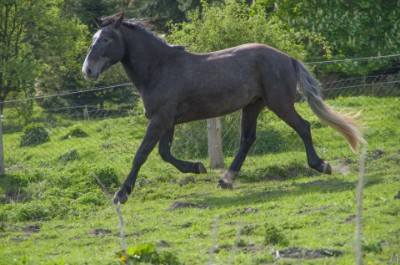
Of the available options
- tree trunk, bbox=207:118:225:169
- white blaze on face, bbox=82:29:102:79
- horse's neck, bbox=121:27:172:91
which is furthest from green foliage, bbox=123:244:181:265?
tree trunk, bbox=207:118:225:169

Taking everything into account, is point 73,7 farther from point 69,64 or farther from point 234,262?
point 234,262

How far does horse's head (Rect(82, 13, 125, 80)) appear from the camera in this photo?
10.9 metres

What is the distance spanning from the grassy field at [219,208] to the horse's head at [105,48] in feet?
6.42

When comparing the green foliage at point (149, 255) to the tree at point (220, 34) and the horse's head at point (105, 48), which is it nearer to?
the horse's head at point (105, 48)

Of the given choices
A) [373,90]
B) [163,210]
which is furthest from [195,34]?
[373,90]

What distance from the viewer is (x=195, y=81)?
37.0 ft

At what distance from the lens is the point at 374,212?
8.38 m

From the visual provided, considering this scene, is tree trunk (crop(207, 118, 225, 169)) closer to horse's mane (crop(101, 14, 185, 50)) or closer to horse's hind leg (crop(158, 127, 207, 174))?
horse's hind leg (crop(158, 127, 207, 174))

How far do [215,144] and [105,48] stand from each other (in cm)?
358

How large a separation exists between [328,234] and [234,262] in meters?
1.17

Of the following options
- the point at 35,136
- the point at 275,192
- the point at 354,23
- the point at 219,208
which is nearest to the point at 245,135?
the point at 275,192

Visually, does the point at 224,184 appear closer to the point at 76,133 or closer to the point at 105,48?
the point at 105,48

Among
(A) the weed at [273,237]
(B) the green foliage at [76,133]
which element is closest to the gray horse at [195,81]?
(A) the weed at [273,237]

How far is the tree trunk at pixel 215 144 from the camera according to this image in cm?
1402
